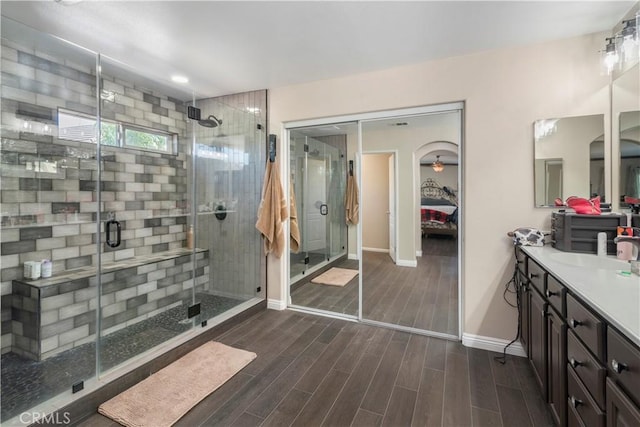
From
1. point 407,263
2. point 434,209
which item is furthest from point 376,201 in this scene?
point 434,209

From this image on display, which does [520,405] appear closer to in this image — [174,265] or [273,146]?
[273,146]

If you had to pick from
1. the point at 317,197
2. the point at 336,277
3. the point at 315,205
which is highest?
the point at 317,197

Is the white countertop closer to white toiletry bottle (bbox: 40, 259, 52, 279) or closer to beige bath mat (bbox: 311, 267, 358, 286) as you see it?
beige bath mat (bbox: 311, 267, 358, 286)

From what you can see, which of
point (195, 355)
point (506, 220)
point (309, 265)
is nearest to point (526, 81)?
point (506, 220)

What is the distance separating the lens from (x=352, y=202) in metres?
3.67

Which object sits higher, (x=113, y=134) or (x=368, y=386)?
(x=113, y=134)

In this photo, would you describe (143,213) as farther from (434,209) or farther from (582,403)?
(434,209)

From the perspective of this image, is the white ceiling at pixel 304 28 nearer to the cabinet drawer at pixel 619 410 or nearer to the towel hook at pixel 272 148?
the towel hook at pixel 272 148

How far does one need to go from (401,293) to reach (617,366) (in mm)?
2855

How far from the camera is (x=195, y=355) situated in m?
2.40

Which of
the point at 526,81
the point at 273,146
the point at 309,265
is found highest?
the point at 526,81

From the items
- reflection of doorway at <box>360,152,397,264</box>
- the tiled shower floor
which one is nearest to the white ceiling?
reflection of doorway at <box>360,152,397,264</box>

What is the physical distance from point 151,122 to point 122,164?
25.3 inches

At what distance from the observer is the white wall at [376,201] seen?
4.18m
